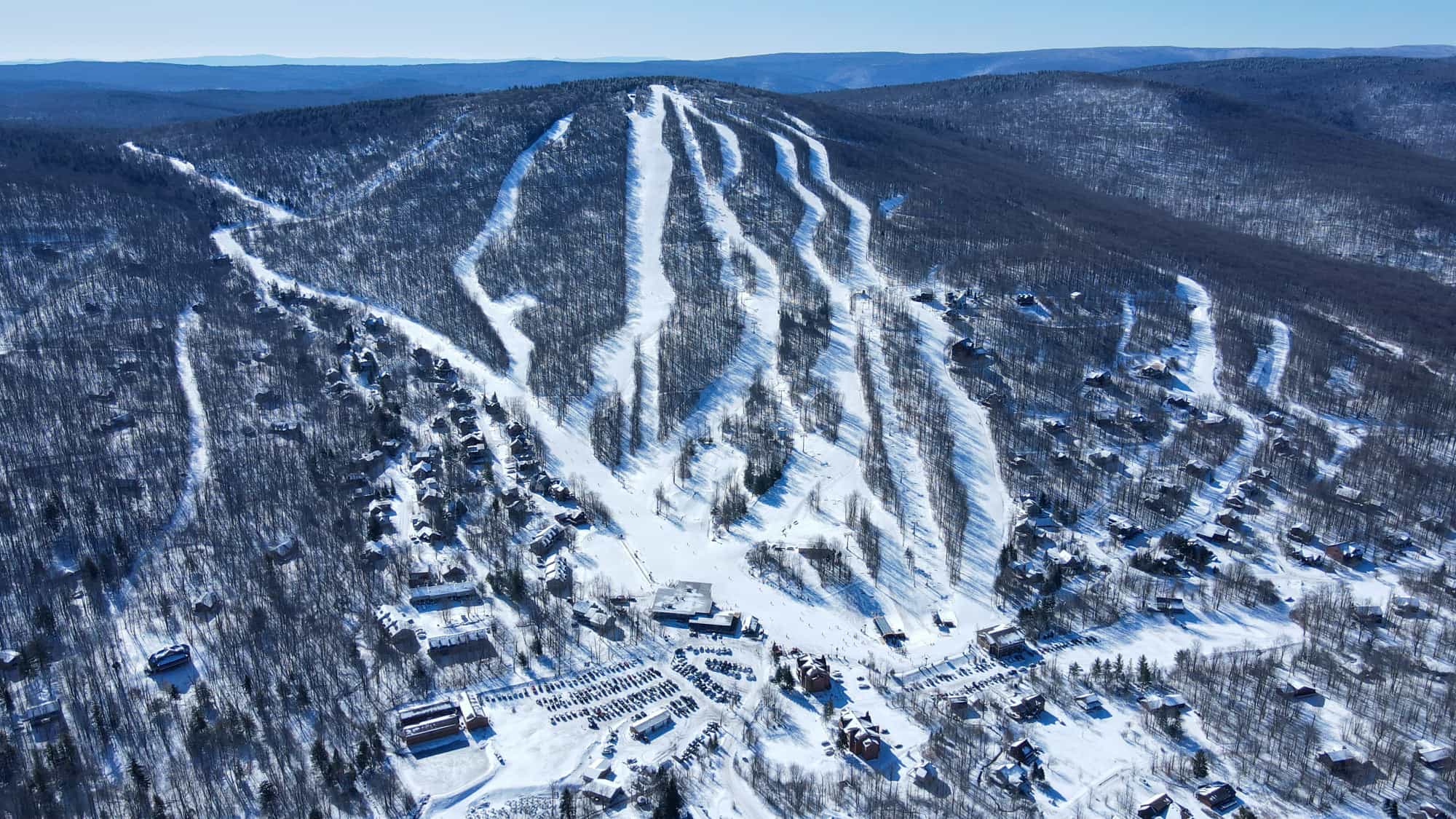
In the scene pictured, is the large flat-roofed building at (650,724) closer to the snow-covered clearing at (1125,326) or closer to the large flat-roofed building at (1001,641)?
the large flat-roofed building at (1001,641)

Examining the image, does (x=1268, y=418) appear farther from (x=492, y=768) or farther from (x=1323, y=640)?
(x=492, y=768)

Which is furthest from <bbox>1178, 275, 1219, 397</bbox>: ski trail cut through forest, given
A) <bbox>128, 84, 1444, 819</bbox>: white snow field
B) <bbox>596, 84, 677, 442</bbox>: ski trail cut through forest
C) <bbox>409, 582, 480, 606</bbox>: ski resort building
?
<bbox>409, 582, 480, 606</bbox>: ski resort building

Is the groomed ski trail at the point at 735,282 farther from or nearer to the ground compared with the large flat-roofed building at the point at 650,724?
farther from the ground

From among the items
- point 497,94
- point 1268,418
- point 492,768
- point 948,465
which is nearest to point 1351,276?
point 1268,418

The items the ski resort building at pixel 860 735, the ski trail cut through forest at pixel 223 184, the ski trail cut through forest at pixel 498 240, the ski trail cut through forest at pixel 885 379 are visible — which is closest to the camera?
the ski resort building at pixel 860 735

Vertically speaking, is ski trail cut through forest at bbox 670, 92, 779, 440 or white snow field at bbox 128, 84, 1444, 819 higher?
ski trail cut through forest at bbox 670, 92, 779, 440

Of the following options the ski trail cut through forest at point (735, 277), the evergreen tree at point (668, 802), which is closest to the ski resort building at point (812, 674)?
the evergreen tree at point (668, 802)

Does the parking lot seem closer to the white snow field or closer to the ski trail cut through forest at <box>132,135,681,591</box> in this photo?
the white snow field
